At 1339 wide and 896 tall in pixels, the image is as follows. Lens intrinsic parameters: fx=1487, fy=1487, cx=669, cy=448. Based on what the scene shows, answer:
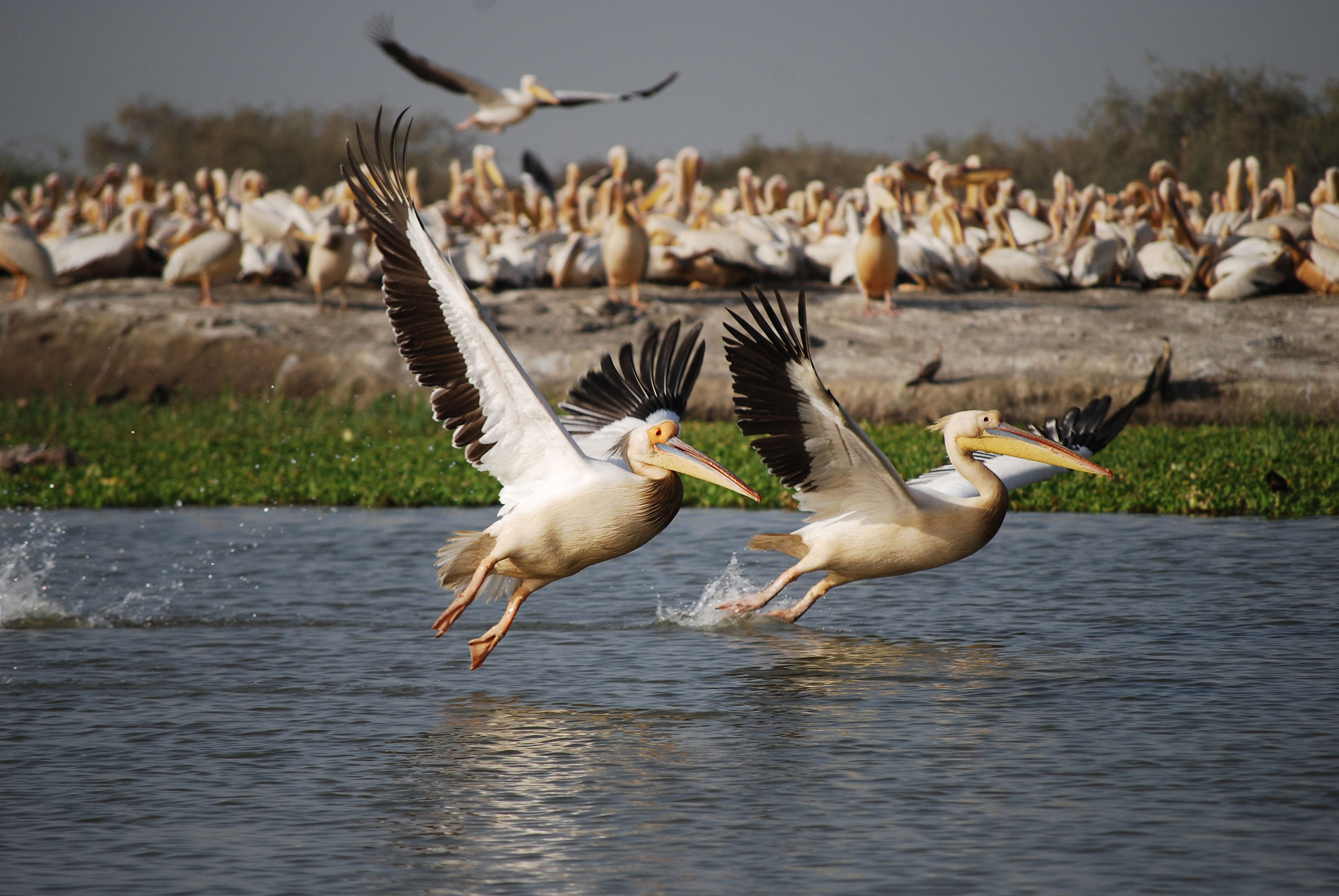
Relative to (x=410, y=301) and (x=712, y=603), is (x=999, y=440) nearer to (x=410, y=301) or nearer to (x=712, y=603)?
(x=712, y=603)

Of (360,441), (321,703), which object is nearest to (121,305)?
(360,441)

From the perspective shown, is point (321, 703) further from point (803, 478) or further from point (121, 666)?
point (803, 478)

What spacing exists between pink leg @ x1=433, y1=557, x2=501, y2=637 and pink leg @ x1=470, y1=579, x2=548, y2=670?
0.37 ft

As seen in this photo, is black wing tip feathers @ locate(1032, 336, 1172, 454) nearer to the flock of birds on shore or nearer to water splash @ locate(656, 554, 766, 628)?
water splash @ locate(656, 554, 766, 628)

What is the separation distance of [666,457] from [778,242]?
32.6 ft

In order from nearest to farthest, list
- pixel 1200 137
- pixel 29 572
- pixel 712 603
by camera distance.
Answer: pixel 712 603 → pixel 29 572 → pixel 1200 137

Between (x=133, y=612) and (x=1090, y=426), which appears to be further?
(x=1090, y=426)

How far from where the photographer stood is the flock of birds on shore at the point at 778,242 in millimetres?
13258

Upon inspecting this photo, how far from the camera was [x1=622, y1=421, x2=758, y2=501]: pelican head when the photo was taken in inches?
198

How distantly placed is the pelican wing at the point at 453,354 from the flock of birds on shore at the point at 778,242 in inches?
300

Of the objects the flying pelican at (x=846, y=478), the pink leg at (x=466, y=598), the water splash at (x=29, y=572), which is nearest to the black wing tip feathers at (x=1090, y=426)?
the flying pelican at (x=846, y=478)

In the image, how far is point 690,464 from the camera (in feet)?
16.6

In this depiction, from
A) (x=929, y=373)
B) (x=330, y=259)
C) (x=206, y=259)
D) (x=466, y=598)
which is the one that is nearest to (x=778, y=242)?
(x=929, y=373)

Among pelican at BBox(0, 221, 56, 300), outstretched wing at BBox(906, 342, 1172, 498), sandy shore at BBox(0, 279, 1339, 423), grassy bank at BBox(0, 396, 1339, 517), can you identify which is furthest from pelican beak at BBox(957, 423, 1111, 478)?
pelican at BBox(0, 221, 56, 300)
